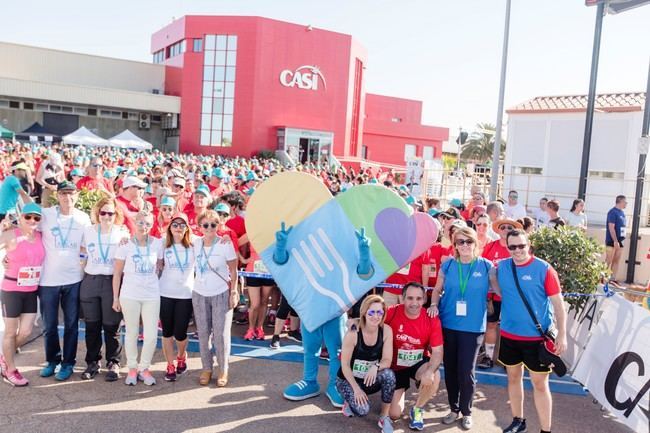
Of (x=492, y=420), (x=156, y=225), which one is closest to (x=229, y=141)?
(x=156, y=225)

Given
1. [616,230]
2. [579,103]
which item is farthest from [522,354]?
[579,103]

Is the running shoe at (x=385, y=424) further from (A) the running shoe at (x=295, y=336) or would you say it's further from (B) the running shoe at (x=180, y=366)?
(A) the running shoe at (x=295, y=336)

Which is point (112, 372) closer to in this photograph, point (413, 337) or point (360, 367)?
point (360, 367)

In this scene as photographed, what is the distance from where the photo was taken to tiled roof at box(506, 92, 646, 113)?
707 inches

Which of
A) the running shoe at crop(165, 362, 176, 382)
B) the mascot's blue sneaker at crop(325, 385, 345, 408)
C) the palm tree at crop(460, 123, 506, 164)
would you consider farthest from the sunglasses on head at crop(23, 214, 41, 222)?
the palm tree at crop(460, 123, 506, 164)

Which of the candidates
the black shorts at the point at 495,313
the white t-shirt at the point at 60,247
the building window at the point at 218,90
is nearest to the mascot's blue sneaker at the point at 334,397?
the black shorts at the point at 495,313

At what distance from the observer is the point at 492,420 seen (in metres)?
5.01

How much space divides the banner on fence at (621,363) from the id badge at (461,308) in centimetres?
147

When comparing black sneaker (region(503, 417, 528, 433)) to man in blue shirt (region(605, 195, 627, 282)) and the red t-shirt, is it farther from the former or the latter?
man in blue shirt (region(605, 195, 627, 282))

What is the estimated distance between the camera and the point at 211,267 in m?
5.40

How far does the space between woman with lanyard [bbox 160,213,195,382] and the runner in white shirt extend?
0.85m

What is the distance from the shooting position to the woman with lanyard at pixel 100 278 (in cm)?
533

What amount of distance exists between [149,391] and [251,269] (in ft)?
6.50

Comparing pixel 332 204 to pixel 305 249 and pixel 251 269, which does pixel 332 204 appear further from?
pixel 251 269
